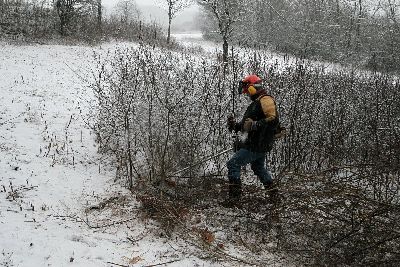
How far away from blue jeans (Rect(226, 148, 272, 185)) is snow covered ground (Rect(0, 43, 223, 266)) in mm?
1266

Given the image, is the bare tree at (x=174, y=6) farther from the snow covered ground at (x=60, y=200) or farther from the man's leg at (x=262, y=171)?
the man's leg at (x=262, y=171)

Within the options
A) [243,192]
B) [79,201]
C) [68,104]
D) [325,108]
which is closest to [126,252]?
[79,201]

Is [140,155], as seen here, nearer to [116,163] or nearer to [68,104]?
[116,163]

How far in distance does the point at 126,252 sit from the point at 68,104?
5.95 meters

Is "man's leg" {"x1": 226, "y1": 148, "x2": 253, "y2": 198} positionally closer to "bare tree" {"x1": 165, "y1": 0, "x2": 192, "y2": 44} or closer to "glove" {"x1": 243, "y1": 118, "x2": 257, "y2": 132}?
"glove" {"x1": 243, "y1": 118, "x2": 257, "y2": 132}

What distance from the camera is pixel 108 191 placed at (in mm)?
6191

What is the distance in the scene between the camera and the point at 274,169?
22.4 ft

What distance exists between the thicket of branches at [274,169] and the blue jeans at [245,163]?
0.94 feet

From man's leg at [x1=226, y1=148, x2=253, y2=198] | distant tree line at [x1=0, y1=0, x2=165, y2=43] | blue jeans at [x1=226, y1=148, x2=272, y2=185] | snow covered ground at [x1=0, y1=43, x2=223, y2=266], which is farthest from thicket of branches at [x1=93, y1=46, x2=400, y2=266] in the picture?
distant tree line at [x1=0, y1=0, x2=165, y2=43]

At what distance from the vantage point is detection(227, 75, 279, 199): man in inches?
206

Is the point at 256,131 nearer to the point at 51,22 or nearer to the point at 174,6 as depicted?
the point at 51,22

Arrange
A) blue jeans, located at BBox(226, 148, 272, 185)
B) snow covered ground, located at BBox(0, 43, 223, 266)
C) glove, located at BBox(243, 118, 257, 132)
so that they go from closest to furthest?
snow covered ground, located at BBox(0, 43, 223, 266)
glove, located at BBox(243, 118, 257, 132)
blue jeans, located at BBox(226, 148, 272, 185)

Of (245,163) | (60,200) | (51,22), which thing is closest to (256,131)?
(245,163)

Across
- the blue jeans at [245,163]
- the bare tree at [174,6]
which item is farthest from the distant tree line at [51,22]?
the blue jeans at [245,163]
